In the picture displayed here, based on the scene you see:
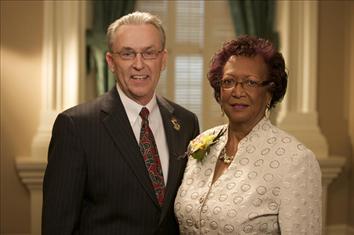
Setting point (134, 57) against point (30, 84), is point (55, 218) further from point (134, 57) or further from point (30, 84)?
point (30, 84)

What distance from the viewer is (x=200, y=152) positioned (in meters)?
2.25

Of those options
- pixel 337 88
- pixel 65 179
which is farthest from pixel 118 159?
pixel 337 88

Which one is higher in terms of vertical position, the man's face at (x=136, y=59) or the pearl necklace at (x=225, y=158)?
the man's face at (x=136, y=59)

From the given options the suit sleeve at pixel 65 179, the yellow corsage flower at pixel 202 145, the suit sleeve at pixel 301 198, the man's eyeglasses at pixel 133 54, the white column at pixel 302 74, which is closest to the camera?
the suit sleeve at pixel 301 198

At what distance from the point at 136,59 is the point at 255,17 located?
3.09 metres

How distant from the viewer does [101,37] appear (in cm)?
468

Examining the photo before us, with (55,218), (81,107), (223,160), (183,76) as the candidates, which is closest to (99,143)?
(81,107)

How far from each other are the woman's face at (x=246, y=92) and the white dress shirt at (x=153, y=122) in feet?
1.01

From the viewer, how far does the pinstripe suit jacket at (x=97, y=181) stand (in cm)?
203

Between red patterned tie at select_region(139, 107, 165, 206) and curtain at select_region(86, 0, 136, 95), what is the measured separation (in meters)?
2.52

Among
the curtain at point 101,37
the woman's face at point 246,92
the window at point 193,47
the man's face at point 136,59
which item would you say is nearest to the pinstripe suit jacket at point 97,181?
the man's face at point 136,59

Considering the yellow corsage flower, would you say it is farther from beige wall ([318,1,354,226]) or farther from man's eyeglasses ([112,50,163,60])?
beige wall ([318,1,354,226])

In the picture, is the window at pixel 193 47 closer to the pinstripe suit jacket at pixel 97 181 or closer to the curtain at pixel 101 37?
the curtain at pixel 101 37

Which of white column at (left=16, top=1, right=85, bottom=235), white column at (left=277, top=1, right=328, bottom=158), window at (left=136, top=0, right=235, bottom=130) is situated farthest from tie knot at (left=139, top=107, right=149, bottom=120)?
white column at (left=277, top=1, right=328, bottom=158)
